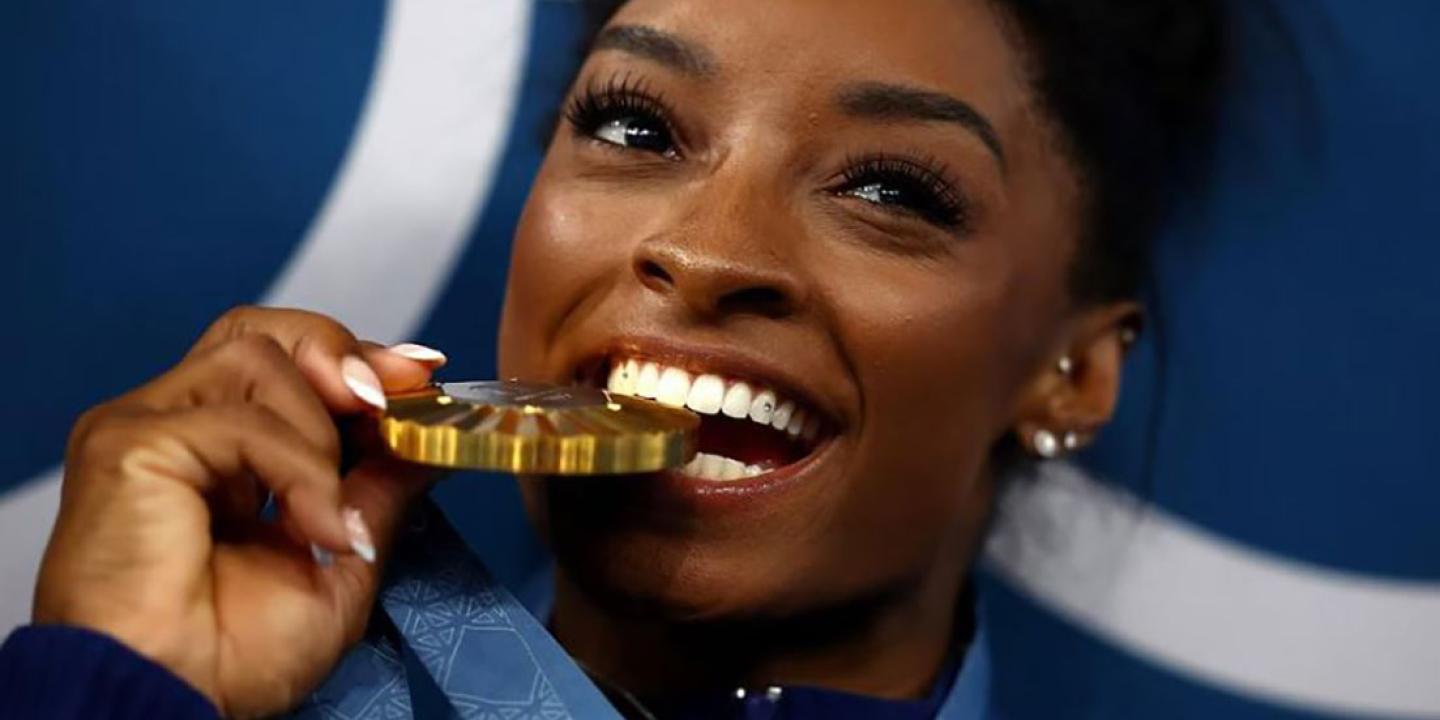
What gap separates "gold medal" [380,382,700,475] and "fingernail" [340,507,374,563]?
0.14 feet

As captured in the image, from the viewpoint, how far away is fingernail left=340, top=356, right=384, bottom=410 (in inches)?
36.8

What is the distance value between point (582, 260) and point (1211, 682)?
2.74 feet

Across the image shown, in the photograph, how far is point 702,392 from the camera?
104cm

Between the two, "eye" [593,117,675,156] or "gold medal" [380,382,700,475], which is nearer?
"gold medal" [380,382,700,475]

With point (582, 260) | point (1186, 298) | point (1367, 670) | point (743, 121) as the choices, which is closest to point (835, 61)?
point (743, 121)

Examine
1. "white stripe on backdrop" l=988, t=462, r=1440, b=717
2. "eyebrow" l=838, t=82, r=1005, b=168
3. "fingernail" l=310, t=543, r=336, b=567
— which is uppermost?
"eyebrow" l=838, t=82, r=1005, b=168

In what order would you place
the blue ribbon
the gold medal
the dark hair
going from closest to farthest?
the gold medal → the blue ribbon → the dark hair

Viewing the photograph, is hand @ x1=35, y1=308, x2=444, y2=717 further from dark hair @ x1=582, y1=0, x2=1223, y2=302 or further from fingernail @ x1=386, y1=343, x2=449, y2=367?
dark hair @ x1=582, y1=0, x2=1223, y2=302

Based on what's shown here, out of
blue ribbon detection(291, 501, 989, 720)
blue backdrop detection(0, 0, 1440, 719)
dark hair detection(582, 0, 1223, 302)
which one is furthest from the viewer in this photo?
blue backdrop detection(0, 0, 1440, 719)

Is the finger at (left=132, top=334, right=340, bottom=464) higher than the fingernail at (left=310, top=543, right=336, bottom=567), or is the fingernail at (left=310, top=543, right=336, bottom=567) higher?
the finger at (left=132, top=334, right=340, bottom=464)

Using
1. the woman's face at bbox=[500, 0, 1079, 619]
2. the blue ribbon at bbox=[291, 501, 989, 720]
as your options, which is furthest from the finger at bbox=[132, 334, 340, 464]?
the woman's face at bbox=[500, 0, 1079, 619]

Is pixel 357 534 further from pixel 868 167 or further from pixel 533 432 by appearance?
pixel 868 167

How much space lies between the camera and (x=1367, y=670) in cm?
162

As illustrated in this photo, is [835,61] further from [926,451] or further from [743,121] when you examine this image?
[926,451]
